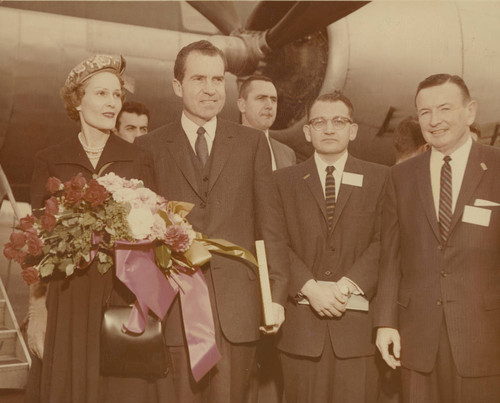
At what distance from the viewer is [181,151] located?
7.50 feet

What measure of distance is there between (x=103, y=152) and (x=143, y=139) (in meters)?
0.24

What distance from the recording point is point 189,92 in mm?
2318

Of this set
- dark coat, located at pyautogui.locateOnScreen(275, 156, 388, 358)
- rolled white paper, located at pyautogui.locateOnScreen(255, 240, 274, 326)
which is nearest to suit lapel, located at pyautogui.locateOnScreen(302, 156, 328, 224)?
dark coat, located at pyautogui.locateOnScreen(275, 156, 388, 358)

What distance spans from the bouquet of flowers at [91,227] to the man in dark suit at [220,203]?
0.28 meters

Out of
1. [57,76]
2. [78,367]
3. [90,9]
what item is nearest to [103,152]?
[78,367]

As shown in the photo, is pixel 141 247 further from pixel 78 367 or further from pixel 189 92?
pixel 189 92

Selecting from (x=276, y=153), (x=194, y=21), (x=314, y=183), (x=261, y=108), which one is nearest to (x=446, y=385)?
(x=314, y=183)

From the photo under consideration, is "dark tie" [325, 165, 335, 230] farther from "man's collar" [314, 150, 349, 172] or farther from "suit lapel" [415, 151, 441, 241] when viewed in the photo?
"suit lapel" [415, 151, 441, 241]

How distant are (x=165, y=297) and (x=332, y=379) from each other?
86 centimetres

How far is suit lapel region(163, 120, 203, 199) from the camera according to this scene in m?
2.25

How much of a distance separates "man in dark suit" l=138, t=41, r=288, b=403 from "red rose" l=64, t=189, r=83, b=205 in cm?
45

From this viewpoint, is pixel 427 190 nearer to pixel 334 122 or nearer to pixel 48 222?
pixel 334 122

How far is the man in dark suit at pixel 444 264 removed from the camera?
82.8 inches

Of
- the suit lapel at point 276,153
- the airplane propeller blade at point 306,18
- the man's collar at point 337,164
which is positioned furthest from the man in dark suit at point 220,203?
the airplane propeller blade at point 306,18
